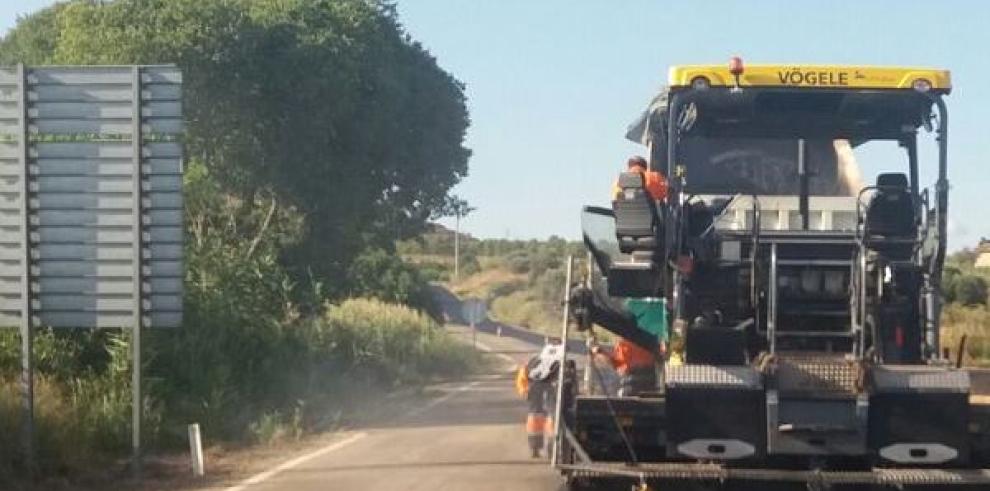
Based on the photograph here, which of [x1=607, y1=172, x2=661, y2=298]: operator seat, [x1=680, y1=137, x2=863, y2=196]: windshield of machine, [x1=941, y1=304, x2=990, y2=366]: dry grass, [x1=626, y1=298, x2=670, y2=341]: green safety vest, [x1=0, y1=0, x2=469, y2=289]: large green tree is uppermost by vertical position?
[x1=0, y1=0, x2=469, y2=289]: large green tree

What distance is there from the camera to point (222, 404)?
22938 millimetres

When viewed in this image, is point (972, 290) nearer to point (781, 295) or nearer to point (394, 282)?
point (394, 282)

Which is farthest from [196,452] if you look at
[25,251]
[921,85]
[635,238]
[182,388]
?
[921,85]

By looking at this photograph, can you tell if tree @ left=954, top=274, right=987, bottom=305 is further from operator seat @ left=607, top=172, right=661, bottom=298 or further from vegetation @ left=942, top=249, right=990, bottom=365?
operator seat @ left=607, top=172, right=661, bottom=298

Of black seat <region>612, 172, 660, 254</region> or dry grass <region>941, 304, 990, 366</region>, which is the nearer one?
black seat <region>612, 172, 660, 254</region>

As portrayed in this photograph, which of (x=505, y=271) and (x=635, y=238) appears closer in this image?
(x=635, y=238)

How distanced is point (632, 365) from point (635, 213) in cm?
201

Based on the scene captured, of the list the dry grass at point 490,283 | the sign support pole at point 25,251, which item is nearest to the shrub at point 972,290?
the sign support pole at point 25,251

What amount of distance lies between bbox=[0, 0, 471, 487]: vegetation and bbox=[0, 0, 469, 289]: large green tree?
42 mm

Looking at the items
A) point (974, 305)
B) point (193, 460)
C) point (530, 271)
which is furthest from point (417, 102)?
point (530, 271)

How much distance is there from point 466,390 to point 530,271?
68357 mm

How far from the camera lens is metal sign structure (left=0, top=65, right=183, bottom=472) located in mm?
17531

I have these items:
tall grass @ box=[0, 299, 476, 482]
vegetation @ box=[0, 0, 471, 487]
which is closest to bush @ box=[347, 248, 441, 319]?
vegetation @ box=[0, 0, 471, 487]

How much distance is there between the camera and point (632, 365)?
1309 cm
